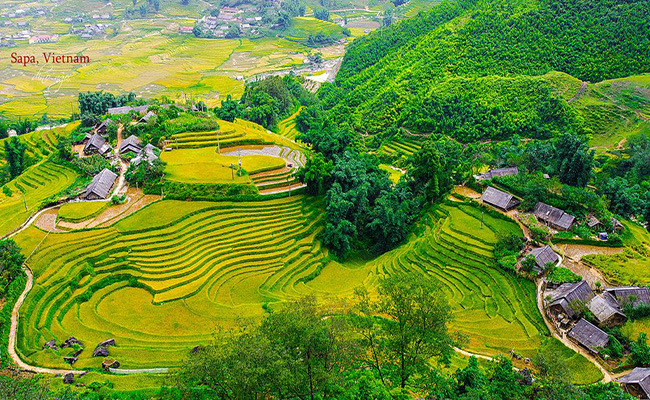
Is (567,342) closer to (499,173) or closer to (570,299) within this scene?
(570,299)

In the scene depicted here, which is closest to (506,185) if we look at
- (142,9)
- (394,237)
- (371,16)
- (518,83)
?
(394,237)

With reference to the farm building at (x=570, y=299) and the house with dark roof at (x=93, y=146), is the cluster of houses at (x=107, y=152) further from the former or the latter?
the farm building at (x=570, y=299)

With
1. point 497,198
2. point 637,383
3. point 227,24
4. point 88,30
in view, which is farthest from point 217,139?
point 88,30

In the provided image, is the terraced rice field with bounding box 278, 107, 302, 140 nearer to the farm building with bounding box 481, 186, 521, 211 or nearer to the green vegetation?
the green vegetation

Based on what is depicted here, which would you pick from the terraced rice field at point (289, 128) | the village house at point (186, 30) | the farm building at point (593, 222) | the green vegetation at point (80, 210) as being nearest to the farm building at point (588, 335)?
the farm building at point (593, 222)

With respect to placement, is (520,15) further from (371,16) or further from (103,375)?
(371,16)

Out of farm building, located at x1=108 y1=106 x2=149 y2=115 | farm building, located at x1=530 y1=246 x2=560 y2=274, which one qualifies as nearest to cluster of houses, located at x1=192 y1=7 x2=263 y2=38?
farm building, located at x1=108 y1=106 x2=149 y2=115

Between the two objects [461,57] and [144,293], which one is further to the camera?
[461,57]
